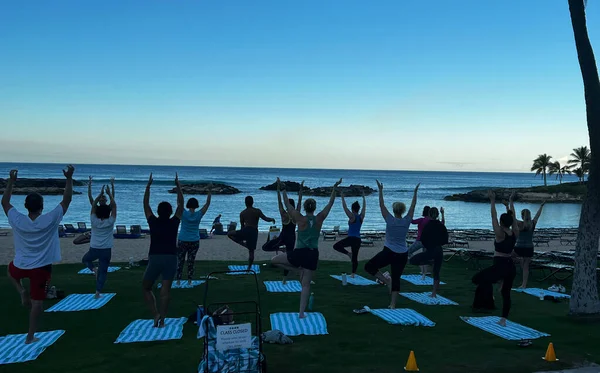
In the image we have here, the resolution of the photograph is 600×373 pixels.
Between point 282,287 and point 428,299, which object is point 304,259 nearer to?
point 282,287

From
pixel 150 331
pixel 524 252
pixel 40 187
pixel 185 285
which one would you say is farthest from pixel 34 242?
pixel 40 187

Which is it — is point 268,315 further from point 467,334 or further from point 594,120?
point 594,120

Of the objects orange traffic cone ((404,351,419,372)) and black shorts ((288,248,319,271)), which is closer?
orange traffic cone ((404,351,419,372))

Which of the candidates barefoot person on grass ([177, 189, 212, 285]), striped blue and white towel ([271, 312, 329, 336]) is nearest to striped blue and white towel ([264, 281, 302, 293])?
barefoot person on grass ([177, 189, 212, 285])

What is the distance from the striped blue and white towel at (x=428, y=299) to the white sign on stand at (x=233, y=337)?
609 centimetres

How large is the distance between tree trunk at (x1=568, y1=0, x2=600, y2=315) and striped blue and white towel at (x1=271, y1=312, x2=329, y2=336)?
203 inches

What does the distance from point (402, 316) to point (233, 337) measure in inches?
184

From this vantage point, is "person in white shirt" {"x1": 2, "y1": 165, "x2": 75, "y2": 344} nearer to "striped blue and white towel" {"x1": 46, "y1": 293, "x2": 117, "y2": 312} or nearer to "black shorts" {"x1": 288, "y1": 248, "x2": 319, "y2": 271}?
"striped blue and white towel" {"x1": 46, "y1": 293, "x2": 117, "y2": 312}

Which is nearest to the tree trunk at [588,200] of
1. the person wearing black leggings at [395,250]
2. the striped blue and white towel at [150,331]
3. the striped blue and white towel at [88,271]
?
the person wearing black leggings at [395,250]

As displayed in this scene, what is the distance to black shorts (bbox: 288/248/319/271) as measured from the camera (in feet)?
27.3

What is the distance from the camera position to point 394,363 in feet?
20.8

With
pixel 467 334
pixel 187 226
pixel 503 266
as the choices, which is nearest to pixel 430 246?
pixel 503 266

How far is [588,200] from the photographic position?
936cm

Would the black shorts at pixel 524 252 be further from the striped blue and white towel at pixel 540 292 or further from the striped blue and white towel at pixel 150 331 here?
the striped blue and white towel at pixel 150 331
